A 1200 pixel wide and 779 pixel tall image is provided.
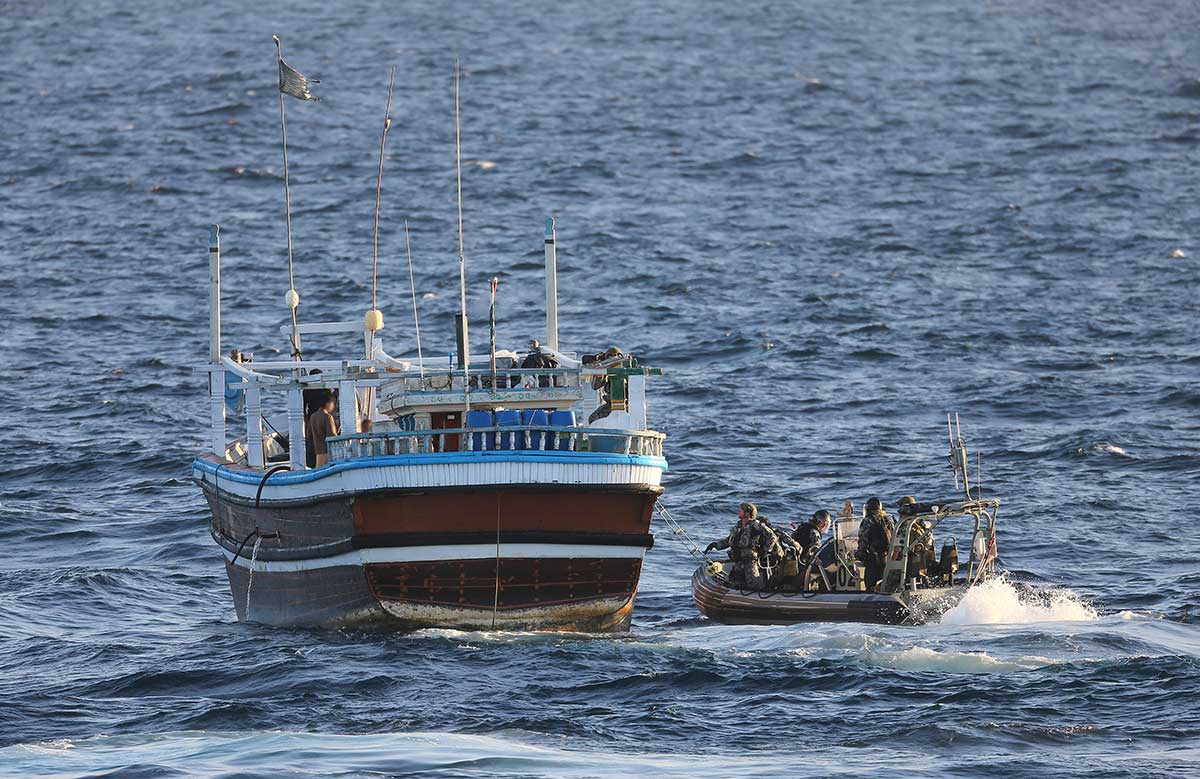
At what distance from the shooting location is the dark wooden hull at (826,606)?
29947 millimetres

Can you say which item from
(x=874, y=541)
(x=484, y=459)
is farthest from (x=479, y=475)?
(x=874, y=541)

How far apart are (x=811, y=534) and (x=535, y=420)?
21.9 ft

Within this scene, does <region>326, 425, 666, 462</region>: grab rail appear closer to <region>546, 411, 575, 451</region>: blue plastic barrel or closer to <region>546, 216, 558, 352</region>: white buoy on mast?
<region>546, 411, 575, 451</region>: blue plastic barrel

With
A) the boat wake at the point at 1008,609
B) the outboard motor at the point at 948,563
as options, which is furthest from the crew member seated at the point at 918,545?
the boat wake at the point at 1008,609

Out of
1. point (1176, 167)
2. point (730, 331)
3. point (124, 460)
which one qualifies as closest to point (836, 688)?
point (124, 460)

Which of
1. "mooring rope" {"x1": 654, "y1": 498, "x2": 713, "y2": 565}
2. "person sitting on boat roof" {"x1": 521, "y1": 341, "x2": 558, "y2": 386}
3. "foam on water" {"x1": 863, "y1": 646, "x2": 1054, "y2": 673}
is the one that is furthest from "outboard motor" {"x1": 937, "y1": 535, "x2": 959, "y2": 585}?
"person sitting on boat roof" {"x1": 521, "y1": 341, "x2": 558, "y2": 386}

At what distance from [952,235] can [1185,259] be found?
28.5 feet

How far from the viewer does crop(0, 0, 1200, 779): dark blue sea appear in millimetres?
23531

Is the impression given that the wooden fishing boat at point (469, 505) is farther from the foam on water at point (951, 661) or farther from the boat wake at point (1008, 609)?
the boat wake at point (1008, 609)

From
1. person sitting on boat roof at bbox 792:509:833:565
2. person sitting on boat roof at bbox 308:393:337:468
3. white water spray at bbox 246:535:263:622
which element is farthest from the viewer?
person sitting on boat roof at bbox 792:509:833:565

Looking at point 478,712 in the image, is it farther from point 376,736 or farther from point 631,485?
point 631,485

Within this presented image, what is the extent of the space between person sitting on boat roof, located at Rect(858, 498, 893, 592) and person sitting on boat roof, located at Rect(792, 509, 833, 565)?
76 cm

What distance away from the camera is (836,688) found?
24.6 m

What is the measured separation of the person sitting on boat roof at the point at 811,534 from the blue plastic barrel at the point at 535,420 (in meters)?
6.18
